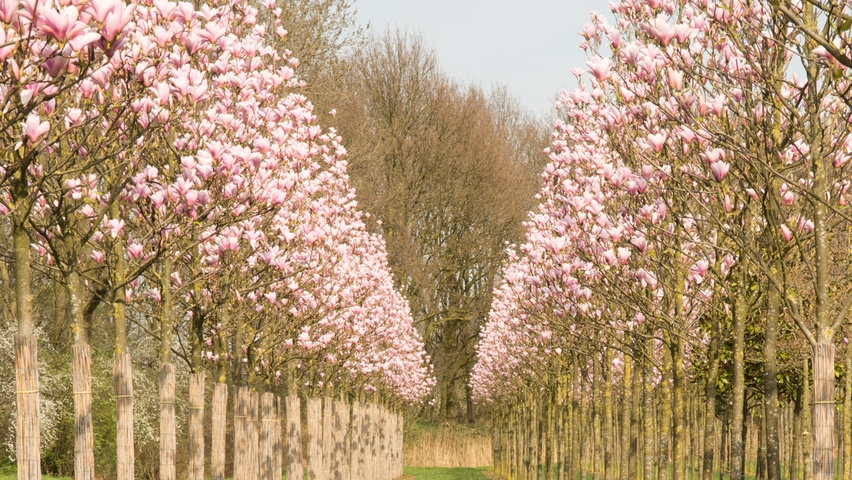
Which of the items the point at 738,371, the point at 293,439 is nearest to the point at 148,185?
the point at 738,371

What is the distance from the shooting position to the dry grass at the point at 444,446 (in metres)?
46.3

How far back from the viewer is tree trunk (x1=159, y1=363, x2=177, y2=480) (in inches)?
345

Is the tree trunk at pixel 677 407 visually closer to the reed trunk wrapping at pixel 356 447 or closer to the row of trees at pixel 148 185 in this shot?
the row of trees at pixel 148 185

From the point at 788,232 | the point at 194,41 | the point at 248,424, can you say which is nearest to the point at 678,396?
the point at 788,232

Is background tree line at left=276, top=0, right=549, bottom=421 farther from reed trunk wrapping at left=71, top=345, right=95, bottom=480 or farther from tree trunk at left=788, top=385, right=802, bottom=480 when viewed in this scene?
reed trunk wrapping at left=71, top=345, right=95, bottom=480

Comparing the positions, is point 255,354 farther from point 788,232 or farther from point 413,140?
point 413,140

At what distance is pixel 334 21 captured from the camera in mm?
30547

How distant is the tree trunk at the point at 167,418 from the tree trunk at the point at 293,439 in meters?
5.31

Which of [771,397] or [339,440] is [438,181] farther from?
[771,397]

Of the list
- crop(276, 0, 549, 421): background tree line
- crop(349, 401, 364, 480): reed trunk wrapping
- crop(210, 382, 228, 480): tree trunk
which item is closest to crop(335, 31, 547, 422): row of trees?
crop(276, 0, 549, 421): background tree line

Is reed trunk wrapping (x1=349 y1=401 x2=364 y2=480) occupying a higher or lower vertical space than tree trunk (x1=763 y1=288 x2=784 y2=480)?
lower

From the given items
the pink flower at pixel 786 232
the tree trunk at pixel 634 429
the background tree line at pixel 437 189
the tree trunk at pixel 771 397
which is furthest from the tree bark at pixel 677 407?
the background tree line at pixel 437 189

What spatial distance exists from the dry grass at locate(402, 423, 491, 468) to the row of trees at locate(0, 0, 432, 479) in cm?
3233

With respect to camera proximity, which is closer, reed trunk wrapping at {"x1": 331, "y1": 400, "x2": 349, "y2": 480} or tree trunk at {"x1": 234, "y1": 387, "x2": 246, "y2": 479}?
tree trunk at {"x1": 234, "y1": 387, "x2": 246, "y2": 479}
